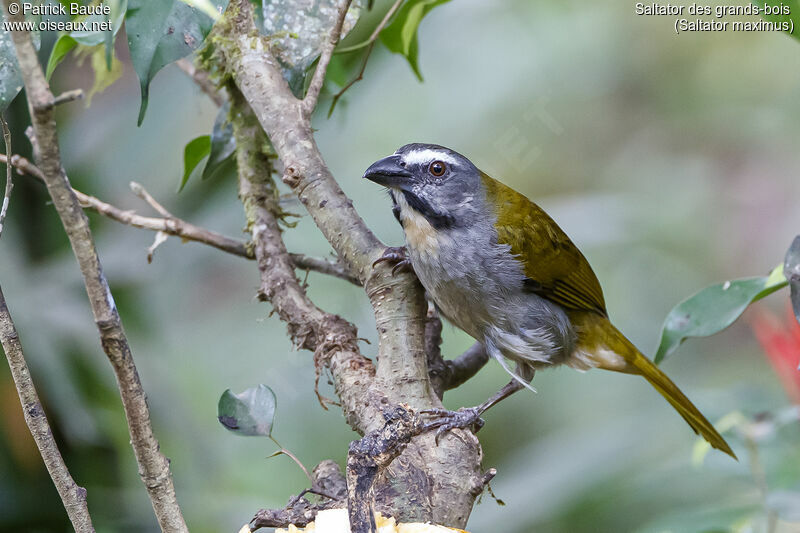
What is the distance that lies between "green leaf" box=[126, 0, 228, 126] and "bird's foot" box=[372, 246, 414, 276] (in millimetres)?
507

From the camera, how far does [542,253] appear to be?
6.86 ft

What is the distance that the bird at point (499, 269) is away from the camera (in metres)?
1.86

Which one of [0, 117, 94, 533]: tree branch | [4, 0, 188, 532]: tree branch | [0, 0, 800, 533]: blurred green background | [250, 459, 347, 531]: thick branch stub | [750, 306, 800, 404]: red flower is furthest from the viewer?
[0, 0, 800, 533]: blurred green background

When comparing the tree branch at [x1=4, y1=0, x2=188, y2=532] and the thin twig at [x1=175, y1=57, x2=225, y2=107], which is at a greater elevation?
the thin twig at [x1=175, y1=57, x2=225, y2=107]

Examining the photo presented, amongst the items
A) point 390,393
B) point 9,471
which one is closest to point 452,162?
point 390,393

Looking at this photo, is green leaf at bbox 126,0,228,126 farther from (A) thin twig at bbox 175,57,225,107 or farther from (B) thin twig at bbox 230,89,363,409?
(A) thin twig at bbox 175,57,225,107

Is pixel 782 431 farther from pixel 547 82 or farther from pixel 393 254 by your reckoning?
pixel 547 82

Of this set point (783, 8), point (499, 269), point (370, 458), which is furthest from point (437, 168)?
point (370, 458)

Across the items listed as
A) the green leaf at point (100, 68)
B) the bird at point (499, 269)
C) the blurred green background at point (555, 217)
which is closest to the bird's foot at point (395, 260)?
the bird at point (499, 269)

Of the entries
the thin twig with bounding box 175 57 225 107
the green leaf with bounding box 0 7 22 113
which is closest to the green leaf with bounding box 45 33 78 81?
the green leaf with bounding box 0 7 22 113

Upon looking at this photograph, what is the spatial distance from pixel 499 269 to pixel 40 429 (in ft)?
4.31

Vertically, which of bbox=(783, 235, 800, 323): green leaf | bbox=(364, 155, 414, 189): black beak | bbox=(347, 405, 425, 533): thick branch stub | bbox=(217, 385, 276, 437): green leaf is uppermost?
bbox=(364, 155, 414, 189): black beak

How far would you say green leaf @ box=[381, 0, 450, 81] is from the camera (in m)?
1.87

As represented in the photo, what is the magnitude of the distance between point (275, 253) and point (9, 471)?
1172 mm
